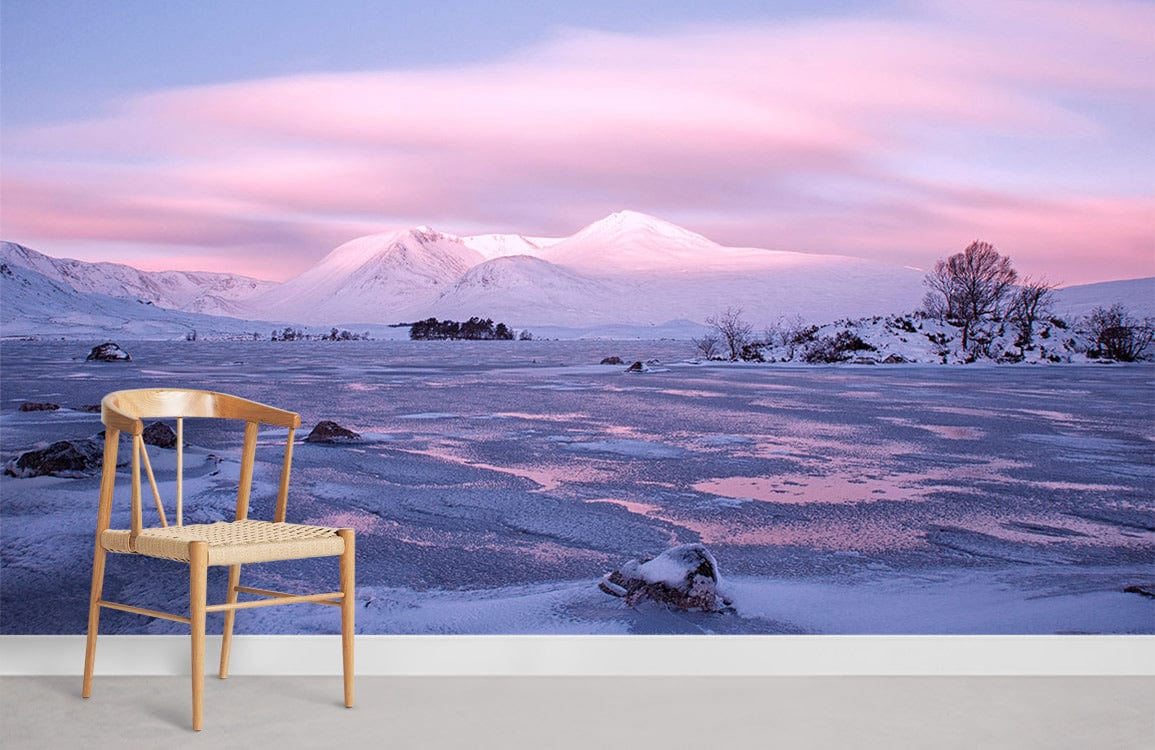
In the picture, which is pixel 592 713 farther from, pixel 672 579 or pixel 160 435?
pixel 160 435

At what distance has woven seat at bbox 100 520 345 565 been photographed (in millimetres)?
2338

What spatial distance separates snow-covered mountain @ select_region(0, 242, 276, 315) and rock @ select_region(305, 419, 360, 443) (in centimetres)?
53

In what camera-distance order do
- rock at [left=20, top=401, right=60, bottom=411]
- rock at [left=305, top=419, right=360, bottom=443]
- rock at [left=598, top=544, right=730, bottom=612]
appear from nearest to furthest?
1. rock at [left=598, top=544, right=730, bottom=612]
2. rock at [left=20, top=401, right=60, bottom=411]
3. rock at [left=305, top=419, right=360, bottom=443]

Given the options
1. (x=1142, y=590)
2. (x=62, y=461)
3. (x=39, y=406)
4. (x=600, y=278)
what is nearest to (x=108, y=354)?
(x=39, y=406)

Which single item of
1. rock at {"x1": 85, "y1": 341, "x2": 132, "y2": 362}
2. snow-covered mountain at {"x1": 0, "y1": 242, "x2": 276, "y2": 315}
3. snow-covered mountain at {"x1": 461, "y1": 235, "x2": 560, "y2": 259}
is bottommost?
rock at {"x1": 85, "y1": 341, "x2": 132, "y2": 362}

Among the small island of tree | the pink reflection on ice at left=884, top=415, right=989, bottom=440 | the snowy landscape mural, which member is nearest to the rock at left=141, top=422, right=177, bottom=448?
the snowy landscape mural

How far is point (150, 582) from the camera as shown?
9.91 ft

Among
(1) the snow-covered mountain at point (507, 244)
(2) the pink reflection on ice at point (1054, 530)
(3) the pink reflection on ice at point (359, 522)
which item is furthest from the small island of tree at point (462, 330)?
(2) the pink reflection on ice at point (1054, 530)

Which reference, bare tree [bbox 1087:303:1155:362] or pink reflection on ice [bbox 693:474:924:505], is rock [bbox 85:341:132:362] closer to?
pink reflection on ice [bbox 693:474:924:505]

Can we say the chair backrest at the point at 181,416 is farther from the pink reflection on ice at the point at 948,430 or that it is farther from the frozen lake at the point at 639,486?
the pink reflection on ice at the point at 948,430

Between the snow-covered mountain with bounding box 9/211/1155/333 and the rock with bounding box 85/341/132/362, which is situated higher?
the snow-covered mountain with bounding box 9/211/1155/333

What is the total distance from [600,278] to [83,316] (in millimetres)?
1565

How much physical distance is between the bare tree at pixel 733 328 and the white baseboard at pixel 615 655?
2.90 ft

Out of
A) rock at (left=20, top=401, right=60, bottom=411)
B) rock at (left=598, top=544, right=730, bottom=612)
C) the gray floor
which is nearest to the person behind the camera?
the gray floor
